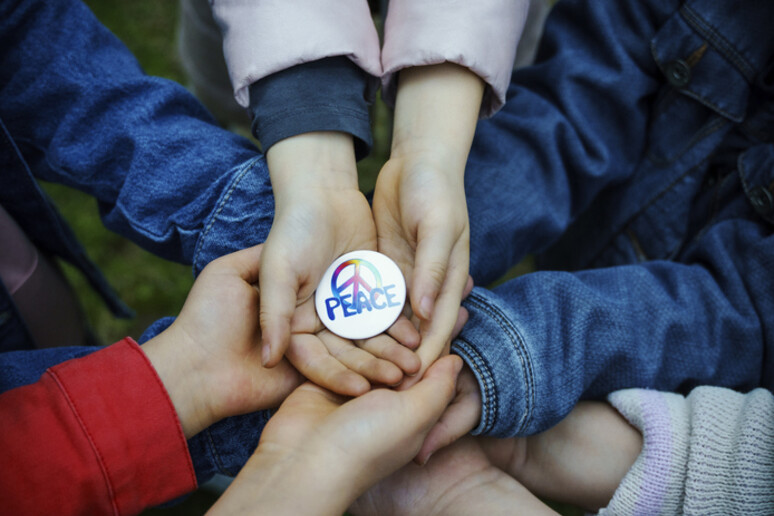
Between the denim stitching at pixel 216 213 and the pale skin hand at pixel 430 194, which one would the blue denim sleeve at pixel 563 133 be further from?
the denim stitching at pixel 216 213

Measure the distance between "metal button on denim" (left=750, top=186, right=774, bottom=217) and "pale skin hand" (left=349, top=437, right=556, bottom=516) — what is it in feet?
2.43

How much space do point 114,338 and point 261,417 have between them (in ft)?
3.59

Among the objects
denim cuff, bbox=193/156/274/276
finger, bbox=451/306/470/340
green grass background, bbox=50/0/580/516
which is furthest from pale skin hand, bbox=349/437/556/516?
green grass background, bbox=50/0/580/516

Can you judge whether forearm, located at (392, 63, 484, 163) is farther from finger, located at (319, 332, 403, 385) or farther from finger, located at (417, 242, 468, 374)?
finger, located at (319, 332, 403, 385)

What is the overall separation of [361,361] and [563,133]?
71 centimetres

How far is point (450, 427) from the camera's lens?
3.26 ft

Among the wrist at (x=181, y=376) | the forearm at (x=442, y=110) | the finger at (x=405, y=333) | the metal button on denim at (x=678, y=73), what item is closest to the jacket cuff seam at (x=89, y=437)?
the wrist at (x=181, y=376)

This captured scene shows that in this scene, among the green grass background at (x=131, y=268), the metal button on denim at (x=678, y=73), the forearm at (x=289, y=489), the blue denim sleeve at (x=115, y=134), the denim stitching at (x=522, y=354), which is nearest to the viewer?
the forearm at (x=289, y=489)

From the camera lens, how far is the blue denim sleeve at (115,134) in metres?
1.13

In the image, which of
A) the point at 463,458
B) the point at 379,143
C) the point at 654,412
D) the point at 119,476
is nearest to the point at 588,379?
the point at 654,412

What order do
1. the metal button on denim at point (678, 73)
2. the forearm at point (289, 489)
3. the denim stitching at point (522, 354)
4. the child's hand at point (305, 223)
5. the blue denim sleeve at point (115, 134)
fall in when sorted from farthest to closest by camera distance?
the metal button on denim at point (678, 73)
the blue denim sleeve at point (115, 134)
the denim stitching at point (522, 354)
the child's hand at point (305, 223)
the forearm at point (289, 489)

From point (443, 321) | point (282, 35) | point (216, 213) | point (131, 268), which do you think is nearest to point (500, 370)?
point (443, 321)

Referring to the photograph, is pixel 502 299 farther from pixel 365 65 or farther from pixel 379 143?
pixel 379 143

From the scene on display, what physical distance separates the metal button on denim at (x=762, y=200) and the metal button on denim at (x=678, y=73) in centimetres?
27
